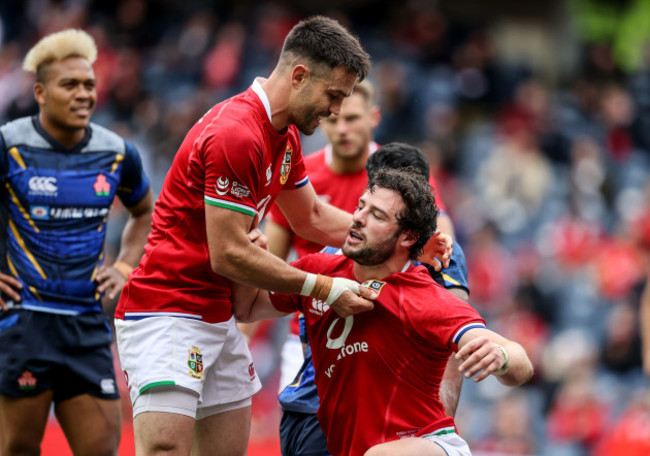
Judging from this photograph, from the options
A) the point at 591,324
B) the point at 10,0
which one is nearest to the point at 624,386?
the point at 591,324

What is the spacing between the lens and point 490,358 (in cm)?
380

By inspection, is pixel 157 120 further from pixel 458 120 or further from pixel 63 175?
pixel 63 175

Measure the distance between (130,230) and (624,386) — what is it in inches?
228

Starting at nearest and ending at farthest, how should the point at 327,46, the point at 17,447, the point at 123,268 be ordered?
the point at 327,46
the point at 17,447
the point at 123,268

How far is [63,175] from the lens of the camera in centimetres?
540

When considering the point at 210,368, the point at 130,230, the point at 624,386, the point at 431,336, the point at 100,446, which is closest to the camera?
the point at 431,336

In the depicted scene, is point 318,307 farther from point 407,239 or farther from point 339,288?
point 407,239

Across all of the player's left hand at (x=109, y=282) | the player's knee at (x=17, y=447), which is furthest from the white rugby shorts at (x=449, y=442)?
the player's knee at (x=17, y=447)

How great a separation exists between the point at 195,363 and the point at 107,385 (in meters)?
1.25

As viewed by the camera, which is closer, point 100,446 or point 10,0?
point 100,446

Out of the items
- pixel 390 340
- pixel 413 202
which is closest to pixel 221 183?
pixel 413 202

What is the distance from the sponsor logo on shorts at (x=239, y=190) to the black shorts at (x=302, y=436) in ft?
4.34

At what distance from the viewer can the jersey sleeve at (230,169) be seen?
4125mm

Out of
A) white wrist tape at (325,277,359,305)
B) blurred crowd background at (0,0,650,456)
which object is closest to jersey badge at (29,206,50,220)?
white wrist tape at (325,277,359,305)
